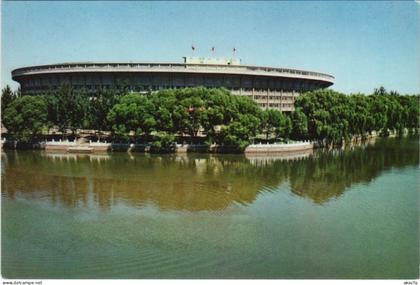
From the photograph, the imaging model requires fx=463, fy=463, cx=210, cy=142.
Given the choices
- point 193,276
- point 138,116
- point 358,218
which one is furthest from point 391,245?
point 138,116

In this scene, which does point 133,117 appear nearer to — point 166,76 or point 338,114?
point 166,76

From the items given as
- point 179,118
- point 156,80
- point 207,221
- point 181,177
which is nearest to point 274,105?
point 156,80

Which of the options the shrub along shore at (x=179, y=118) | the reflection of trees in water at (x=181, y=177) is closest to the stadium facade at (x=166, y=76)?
the shrub along shore at (x=179, y=118)

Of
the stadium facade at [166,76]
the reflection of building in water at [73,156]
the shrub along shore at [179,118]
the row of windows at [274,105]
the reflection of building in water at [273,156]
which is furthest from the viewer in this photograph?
the row of windows at [274,105]

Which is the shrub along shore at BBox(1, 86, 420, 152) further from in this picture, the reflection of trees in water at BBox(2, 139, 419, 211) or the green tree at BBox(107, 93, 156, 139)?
the reflection of trees in water at BBox(2, 139, 419, 211)

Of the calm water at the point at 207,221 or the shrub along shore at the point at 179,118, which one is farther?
the shrub along shore at the point at 179,118

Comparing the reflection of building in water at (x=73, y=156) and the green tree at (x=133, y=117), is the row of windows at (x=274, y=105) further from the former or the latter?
the reflection of building in water at (x=73, y=156)
